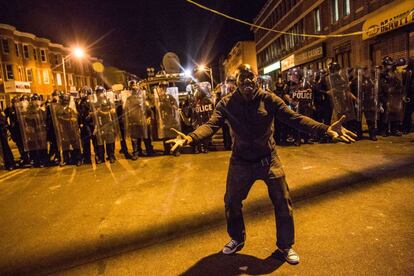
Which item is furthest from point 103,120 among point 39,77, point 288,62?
point 39,77

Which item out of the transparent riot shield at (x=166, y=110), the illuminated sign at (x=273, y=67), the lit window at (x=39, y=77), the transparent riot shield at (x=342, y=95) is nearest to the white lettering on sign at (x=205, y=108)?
the transparent riot shield at (x=166, y=110)

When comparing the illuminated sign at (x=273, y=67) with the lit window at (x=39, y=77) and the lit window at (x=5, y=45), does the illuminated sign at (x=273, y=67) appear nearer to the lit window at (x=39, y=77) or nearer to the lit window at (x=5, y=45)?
the lit window at (x=39, y=77)

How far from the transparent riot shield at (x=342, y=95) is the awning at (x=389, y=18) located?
721 centimetres

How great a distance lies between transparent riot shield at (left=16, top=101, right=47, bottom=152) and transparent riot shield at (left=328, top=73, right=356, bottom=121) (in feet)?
28.6

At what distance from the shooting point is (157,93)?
1057cm

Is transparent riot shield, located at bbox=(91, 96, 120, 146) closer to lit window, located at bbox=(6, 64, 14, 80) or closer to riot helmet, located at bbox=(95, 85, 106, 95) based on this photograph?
riot helmet, located at bbox=(95, 85, 106, 95)

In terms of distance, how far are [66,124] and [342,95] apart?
8.13m

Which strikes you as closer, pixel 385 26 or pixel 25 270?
pixel 25 270

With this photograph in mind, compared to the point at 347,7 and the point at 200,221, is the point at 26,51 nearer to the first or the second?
the point at 347,7

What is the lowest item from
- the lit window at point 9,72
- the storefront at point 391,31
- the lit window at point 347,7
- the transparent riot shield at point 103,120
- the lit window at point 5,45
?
the transparent riot shield at point 103,120

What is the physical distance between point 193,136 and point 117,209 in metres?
2.72

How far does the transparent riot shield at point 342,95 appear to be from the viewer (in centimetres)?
999

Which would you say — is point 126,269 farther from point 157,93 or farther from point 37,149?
point 37,149

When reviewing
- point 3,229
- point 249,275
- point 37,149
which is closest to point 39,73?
point 37,149
